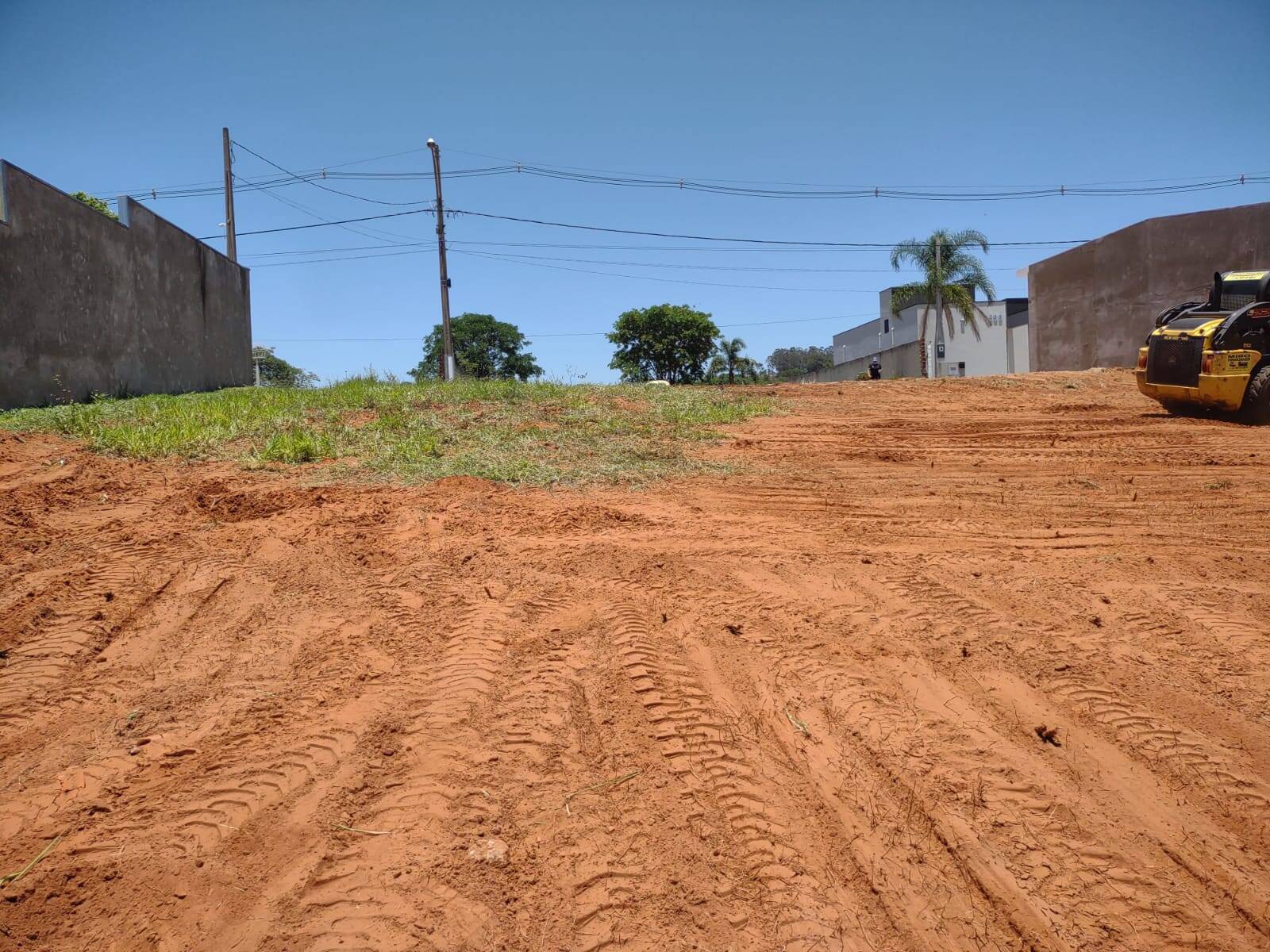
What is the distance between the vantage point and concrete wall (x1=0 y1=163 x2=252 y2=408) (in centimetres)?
1151

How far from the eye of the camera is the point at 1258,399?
34.8 feet

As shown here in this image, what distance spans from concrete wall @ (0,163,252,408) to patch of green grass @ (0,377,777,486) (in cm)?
138

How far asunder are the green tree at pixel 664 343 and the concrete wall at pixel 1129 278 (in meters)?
19.7

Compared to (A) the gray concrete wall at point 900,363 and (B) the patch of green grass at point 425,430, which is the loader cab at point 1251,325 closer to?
(B) the patch of green grass at point 425,430

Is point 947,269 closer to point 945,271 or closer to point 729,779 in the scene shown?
point 945,271

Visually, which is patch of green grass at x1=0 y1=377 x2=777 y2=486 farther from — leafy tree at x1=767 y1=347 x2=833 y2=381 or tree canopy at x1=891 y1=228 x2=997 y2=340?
leafy tree at x1=767 y1=347 x2=833 y2=381

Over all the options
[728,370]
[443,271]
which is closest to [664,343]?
[728,370]

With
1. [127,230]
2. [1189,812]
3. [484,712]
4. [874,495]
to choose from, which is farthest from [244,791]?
[127,230]

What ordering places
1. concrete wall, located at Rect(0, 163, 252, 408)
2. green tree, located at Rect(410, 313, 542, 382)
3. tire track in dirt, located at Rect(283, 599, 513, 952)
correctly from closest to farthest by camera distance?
tire track in dirt, located at Rect(283, 599, 513, 952)
concrete wall, located at Rect(0, 163, 252, 408)
green tree, located at Rect(410, 313, 542, 382)

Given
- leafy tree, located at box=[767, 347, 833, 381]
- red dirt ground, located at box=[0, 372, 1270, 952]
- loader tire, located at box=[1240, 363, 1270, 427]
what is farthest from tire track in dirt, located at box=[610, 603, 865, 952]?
leafy tree, located at box=[767, 347, 833, 381]

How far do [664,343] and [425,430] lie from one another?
34.8 metres

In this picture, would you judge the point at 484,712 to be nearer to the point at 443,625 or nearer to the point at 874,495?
the point at 443,625

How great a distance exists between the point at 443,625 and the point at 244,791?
1454 millimetres

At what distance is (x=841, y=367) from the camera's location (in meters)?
46.7
